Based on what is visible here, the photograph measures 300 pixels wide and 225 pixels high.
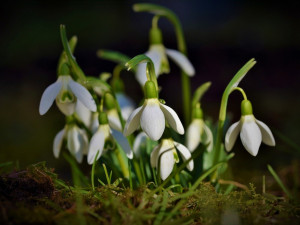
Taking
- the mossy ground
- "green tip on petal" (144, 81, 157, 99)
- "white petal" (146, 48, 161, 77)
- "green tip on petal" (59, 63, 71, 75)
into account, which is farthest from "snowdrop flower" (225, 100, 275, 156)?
"green tip on petal" (59, 63, 71, 75)

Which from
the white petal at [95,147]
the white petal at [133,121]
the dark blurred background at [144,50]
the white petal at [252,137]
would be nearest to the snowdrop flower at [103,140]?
the white petal at [95,147]

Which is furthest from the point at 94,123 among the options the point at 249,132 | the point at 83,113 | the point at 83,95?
the point at 249,132

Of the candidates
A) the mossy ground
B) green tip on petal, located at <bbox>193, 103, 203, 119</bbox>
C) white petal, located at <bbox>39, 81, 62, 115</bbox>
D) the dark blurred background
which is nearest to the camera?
the mossy ground

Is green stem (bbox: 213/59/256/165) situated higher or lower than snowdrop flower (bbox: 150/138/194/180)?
higher

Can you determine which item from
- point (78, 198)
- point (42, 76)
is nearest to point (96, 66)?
point (42, 76)

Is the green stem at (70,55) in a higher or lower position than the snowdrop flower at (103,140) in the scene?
higher

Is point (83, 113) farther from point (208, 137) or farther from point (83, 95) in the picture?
point (208, 137)

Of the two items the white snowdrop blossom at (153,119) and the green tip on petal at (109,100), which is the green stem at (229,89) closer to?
the white snowdrop blossom at (153,119)

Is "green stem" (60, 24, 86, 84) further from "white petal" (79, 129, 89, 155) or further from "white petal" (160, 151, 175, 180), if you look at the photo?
"white petal" (160, 151, 175, 180)
